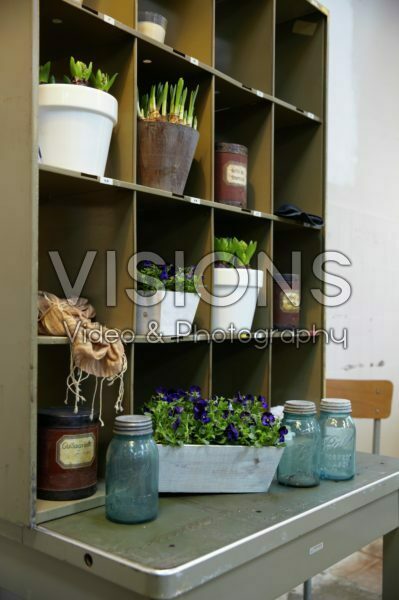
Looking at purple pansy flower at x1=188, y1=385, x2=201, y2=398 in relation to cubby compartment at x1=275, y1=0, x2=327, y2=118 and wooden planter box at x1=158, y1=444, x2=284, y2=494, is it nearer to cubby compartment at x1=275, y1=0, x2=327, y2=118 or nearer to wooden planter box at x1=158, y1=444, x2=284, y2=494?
wooden planter box at x1=158, y1=444, x2=284, y2=494

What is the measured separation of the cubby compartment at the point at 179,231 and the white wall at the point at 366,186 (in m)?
1.39

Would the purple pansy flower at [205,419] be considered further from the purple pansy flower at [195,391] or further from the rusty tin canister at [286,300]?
the rusty tin canister at [286,300]

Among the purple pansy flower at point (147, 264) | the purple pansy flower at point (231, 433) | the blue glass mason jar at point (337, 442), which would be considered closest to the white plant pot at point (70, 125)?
the purple pansy flower at point (147, 264)

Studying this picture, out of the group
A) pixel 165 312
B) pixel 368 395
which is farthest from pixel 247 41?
pixel 368 395

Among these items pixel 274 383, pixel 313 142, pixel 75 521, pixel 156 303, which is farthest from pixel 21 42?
pixel 274 383

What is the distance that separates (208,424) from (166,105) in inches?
33.8

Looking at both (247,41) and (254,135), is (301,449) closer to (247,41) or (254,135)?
(254,135)

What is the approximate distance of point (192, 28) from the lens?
5.84 feet

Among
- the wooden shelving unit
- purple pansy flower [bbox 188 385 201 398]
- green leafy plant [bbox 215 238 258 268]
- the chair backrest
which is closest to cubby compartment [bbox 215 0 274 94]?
the wooden shelving unit

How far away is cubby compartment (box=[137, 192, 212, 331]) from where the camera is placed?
1715 mm

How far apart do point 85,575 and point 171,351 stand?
0.79 m

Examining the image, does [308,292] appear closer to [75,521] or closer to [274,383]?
[274,383]

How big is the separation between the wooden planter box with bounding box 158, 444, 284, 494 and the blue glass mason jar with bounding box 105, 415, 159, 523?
142 mm

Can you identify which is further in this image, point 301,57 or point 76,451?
point 301,57
